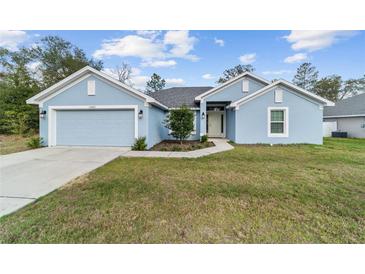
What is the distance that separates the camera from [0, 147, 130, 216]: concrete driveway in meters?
3.70

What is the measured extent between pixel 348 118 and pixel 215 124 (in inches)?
544

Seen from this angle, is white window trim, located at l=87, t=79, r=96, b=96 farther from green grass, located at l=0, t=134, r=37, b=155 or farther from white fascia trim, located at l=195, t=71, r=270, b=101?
white fascia trim, located at l=195, t=71, r=270, b=101

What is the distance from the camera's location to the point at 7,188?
4.20 meters

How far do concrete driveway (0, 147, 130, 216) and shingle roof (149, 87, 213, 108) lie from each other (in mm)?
8571

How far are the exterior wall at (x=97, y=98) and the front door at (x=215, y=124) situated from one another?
277 inches

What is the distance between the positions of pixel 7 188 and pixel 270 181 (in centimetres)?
627

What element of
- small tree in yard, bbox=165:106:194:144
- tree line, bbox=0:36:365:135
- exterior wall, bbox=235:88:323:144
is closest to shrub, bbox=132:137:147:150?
small tree in yard, bbox=165:106:194:144

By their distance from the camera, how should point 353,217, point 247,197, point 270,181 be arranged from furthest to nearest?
point 270,181, point 247,197, point 353,217

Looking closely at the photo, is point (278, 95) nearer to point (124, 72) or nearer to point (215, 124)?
point (215, 124)

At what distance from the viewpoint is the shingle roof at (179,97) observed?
575 inches

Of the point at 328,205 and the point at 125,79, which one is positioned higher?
the point at 125,79

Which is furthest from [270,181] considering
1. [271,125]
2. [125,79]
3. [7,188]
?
[125,79]

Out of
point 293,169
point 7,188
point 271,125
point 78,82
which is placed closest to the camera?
point 7,188
